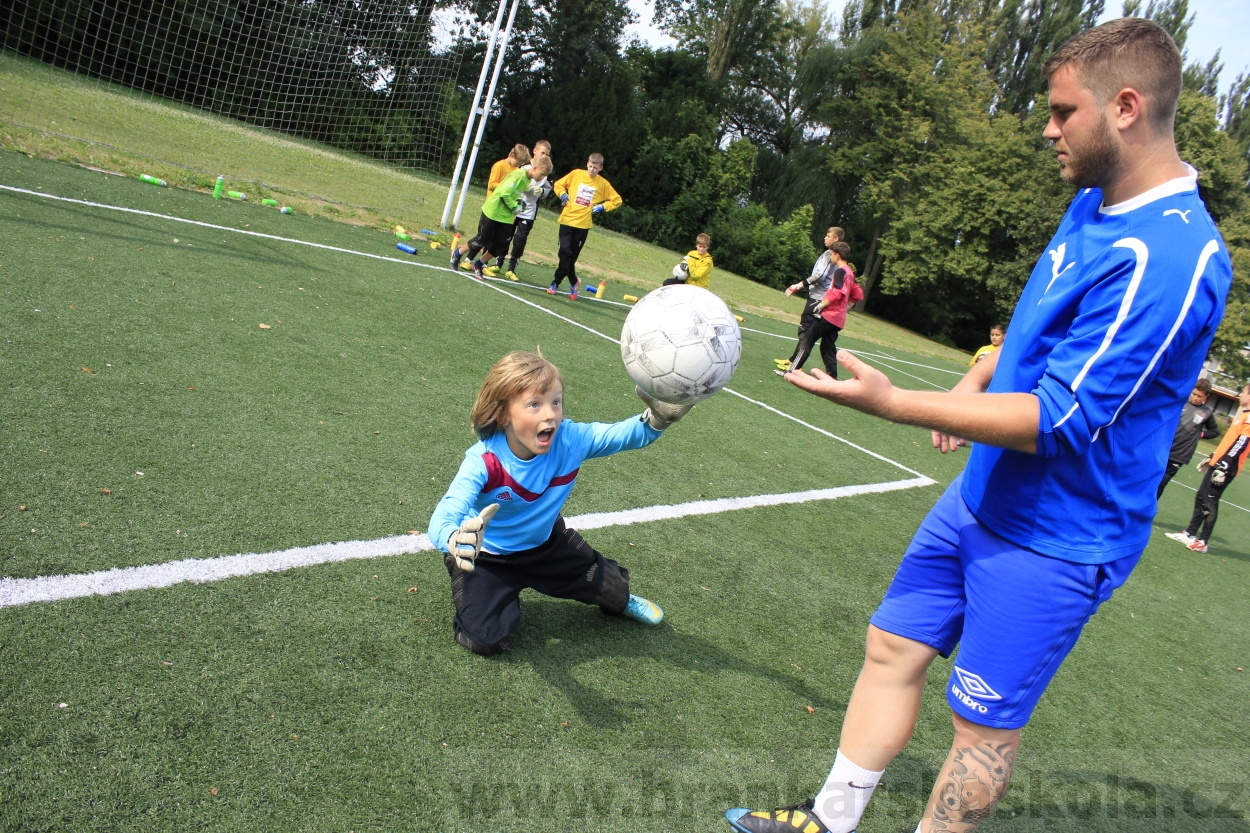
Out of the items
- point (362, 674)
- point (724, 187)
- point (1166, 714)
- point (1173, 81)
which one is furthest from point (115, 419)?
point (724, 187)

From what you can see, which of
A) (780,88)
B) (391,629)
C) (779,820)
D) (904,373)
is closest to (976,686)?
(779,820)

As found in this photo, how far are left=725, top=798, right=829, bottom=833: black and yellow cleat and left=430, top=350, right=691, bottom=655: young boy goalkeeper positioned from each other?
1093mm

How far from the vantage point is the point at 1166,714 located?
4.28 metres

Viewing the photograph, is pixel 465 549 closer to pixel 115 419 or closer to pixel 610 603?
pixel 610 603

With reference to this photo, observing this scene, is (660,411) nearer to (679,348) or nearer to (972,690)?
(679,348)

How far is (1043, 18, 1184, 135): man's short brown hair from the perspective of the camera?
6.24 feet

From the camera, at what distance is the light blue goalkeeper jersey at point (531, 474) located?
122 inches

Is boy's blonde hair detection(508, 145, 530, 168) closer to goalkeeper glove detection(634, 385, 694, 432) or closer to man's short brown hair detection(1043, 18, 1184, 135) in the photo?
goalkeeper glove detection(634, 385, 694, 432)

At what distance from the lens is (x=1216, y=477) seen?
897 centimetres

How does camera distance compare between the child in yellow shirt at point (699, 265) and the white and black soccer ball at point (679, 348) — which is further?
the child in yellow shirt at point (699, 265)

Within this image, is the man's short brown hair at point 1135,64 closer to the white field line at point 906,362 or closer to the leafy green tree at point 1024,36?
the white field line at point 906,362

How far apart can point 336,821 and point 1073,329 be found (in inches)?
87.8

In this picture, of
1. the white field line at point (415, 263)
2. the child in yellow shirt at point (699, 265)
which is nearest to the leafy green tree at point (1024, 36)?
the child in yellow shirt at point (699, 265)

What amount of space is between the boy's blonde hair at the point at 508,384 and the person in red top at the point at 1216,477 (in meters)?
8.72
